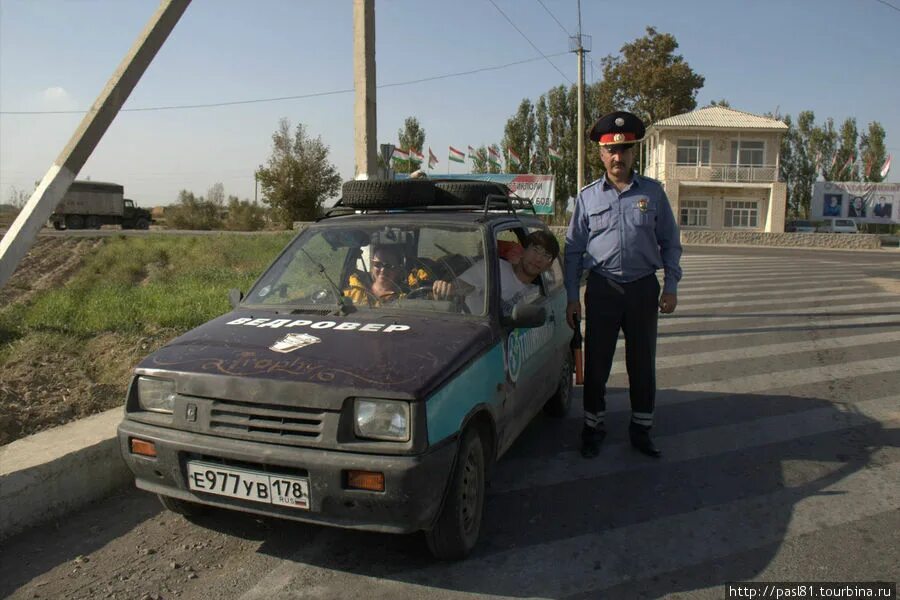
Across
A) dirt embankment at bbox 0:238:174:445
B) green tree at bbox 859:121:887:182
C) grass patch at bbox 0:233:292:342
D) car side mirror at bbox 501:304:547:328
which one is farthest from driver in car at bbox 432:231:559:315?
green tree at bbox 859:121:887:182

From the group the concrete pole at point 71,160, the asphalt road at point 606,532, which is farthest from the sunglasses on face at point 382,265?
the concrete pole at point 71,160

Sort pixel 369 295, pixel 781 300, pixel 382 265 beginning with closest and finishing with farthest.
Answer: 1. pixel 369 295
2. pixel 382 265
3. pixel 781 300

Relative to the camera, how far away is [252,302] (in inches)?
155

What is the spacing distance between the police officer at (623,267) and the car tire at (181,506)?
2444mm

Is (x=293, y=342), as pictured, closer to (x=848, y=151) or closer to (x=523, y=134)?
(x=523, y=134)

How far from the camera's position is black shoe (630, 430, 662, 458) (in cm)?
440

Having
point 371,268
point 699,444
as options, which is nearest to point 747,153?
point 699,444

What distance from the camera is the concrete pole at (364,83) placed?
7723 mm

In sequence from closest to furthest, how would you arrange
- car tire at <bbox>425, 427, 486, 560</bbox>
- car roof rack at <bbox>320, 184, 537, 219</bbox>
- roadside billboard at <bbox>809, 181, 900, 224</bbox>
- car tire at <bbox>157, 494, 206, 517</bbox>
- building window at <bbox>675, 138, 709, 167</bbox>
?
car tire at <bbox>425, 427, 486, 560</bbox>, car tire at <bbox>157, 494, 206, 517</bbox>, car roof rack at <bbox>320, 184, 537, 219</bbox>, building window at <bbox>675, 138, 709, 167</bbox>, roadside billboard at <bbox>809, 181, 900, 224</bbox>

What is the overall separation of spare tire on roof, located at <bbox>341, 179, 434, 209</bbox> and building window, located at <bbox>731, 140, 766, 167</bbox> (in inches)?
1771

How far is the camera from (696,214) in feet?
147

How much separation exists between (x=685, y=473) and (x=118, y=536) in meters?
3.27

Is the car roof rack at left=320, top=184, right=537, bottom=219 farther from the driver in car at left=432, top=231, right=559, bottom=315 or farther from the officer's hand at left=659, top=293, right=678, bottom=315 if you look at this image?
the officer's hand at left=659, top=293, right=678, bottom=315

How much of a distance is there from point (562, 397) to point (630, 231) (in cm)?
155
